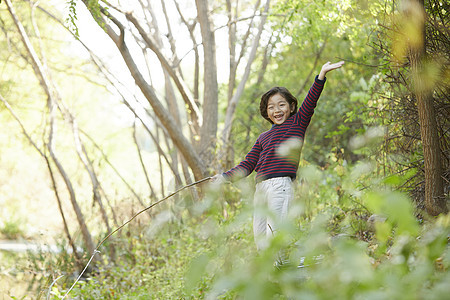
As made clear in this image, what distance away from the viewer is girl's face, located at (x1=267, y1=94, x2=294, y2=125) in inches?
138

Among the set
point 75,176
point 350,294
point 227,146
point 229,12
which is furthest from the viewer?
point 75,176

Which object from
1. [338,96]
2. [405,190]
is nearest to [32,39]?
[338,96]

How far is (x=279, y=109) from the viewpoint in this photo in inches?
138

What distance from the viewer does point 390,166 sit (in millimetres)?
3664

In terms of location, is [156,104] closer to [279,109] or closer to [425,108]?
[279,109]

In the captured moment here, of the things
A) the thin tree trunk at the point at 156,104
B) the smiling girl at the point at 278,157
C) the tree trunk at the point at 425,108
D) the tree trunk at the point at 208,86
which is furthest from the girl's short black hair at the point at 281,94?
the tree trunk at the point at 208,86

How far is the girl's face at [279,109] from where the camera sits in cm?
350

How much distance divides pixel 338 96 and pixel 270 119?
725 centimetres

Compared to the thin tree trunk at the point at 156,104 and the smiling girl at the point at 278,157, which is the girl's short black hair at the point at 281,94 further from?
the thin tree trunk at the point at 156,104

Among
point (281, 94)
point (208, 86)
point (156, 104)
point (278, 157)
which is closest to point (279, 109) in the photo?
point (281, 94)

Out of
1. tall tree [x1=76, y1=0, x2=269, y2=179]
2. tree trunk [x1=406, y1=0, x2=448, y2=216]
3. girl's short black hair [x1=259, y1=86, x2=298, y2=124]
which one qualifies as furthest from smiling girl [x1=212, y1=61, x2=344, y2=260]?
tall tree [x1=76, y1=0, x2=269, y2=179]

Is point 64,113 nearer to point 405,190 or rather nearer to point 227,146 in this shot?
point 227,146

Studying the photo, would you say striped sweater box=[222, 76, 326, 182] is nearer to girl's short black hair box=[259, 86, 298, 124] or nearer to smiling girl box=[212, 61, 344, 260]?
smiling girl box=[212, 61, 344, 260]

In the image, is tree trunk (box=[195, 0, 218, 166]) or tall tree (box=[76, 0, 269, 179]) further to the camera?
tree trunk (box=[195, 0, 218, 166])
